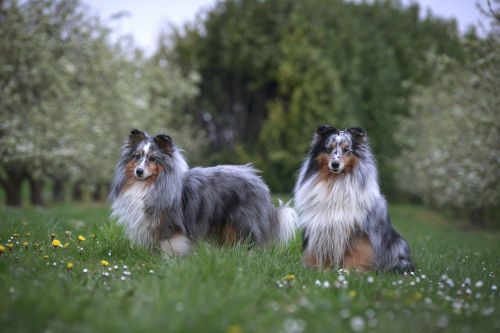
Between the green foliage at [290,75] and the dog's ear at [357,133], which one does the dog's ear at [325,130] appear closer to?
the dog's ear at [357,133]

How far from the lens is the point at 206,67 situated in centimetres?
2338

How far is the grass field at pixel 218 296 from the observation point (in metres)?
3.11

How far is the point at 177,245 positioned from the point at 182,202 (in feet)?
1.98

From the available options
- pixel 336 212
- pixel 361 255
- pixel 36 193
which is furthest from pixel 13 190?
pixel 361 255

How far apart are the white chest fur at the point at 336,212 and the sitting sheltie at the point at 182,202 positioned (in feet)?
3.41

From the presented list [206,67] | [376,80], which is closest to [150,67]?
[206,67]

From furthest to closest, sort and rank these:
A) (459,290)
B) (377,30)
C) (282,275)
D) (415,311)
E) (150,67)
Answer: (377,30)
(150,67)
(282,275)
(459,290)
(415,311)

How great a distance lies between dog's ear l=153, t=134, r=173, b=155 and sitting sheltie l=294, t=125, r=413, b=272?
1822 mm

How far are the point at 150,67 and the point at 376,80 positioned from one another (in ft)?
40.7

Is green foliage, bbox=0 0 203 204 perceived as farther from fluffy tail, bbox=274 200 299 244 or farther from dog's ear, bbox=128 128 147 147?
fluffy tail, bbox=274 200 299 244

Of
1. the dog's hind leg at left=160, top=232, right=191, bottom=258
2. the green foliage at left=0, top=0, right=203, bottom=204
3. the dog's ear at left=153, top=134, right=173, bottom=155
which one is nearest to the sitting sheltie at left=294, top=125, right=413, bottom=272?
the dog's hind leg at left=160, top=232, right=191, bottom=258

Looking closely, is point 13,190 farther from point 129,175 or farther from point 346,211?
point 346,211

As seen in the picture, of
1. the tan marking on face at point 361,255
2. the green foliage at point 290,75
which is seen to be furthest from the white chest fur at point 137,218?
the green foliage at point 290,75

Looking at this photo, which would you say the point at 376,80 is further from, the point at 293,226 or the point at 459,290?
the point at 459,290
